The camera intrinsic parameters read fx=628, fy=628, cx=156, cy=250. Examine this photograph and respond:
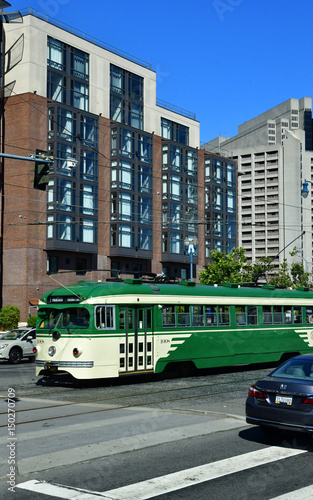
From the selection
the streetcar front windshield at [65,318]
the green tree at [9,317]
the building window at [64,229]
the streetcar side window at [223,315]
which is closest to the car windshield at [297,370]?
the streetcar front windshield at [65,318]

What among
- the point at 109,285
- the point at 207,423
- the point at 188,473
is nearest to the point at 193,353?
the point at 109,285

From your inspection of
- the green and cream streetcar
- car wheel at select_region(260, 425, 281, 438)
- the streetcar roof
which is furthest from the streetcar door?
car wheel at select_region(260, 425, 281, 438)

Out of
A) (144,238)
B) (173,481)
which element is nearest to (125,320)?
(173,481)

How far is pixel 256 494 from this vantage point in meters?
7.57

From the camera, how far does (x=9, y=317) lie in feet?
174

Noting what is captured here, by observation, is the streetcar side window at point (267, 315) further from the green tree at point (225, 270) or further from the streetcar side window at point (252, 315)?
the green tree at point (225, 270)

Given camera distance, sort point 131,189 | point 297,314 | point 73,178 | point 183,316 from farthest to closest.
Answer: point 131,189
point 73,178
point 297,314
point 183,316

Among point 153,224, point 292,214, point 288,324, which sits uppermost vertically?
point 292,214

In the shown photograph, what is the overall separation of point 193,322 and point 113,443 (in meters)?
11.8

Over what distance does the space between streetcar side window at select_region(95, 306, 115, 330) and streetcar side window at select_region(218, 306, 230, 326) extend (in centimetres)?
530

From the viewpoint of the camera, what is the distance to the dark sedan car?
9664mm

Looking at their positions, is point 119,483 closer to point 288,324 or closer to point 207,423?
point 207,423

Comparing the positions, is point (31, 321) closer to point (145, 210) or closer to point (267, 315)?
point (145, 210)

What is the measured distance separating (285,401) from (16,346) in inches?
905
